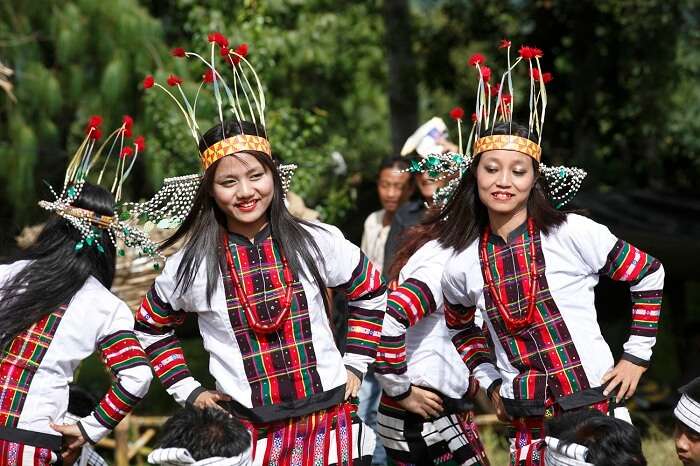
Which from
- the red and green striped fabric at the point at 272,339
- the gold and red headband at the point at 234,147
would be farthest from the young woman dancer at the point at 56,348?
the gold and red headband at the point at 234,147

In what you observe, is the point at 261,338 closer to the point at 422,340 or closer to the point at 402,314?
the point at 402,314

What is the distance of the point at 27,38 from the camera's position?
8164 millimetres

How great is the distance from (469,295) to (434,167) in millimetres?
560

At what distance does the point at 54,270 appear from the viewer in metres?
4.27

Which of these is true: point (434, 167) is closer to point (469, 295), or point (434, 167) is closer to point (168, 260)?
point (469, 295)

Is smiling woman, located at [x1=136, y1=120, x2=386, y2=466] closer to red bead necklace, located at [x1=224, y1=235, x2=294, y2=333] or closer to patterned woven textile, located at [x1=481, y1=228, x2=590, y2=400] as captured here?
red bead necklace, located at [x1=224, y1=235, x2=294, y2=333]

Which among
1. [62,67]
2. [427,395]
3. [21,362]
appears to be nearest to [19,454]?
[21,362]

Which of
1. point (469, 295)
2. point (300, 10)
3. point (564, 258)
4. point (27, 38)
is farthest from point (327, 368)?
point (300, 10)

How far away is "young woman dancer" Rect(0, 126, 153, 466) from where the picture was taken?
13.6 ft

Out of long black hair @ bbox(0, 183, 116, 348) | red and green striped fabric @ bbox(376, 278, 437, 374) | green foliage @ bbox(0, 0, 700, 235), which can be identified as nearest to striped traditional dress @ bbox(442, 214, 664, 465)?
red and green striped fabric @ bbox(376, 278, 437, 374)

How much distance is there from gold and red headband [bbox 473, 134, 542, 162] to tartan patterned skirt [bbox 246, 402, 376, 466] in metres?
1.05

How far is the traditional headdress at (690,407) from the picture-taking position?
382 centimetres

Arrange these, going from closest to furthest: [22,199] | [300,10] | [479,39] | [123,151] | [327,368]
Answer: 1. [327,368]
2. [123,151]
3. [22,199]
4. [300,10]
5. [479,39]

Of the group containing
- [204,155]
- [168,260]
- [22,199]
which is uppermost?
[22,199]
